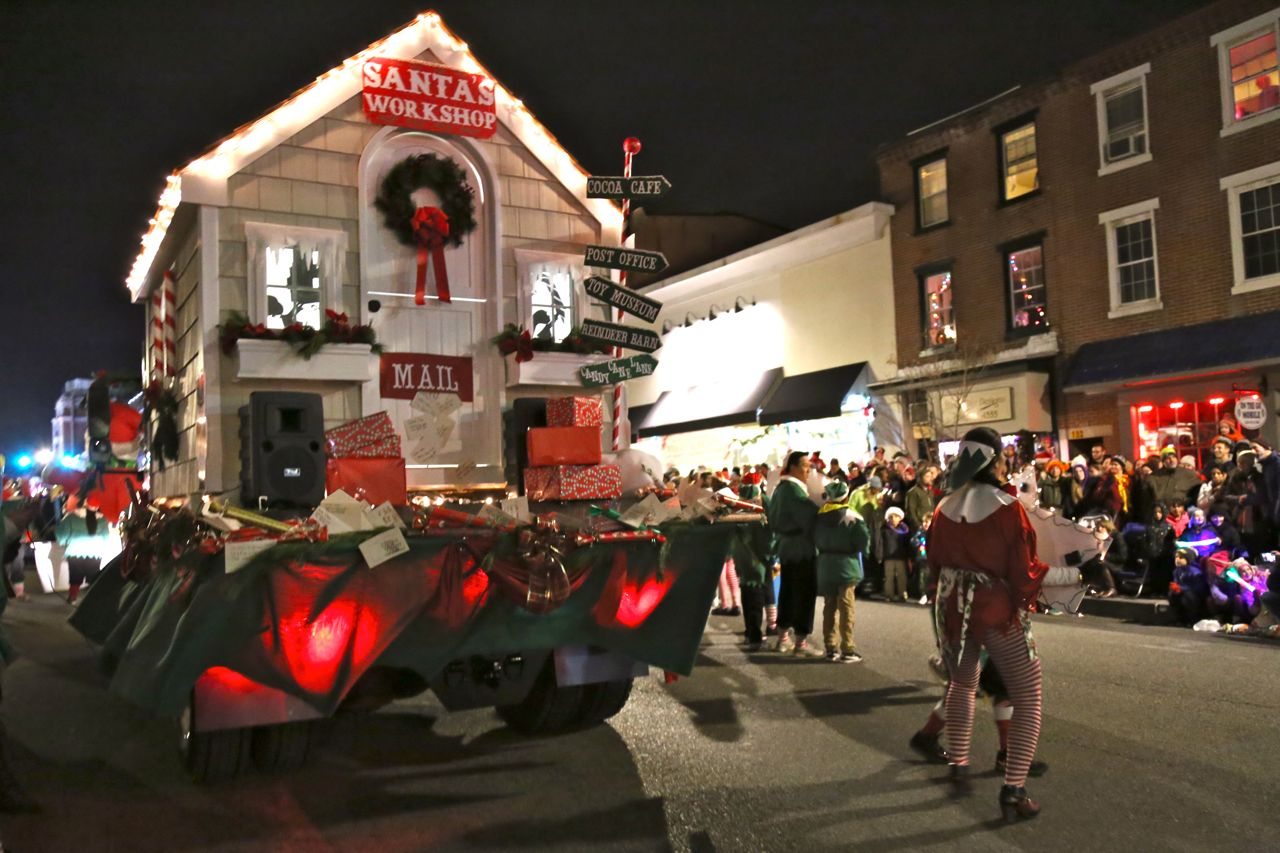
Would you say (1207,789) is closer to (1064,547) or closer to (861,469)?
(1064,547)

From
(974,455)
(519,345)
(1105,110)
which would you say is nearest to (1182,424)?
(1105,110)

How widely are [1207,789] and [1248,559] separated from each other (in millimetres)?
6540

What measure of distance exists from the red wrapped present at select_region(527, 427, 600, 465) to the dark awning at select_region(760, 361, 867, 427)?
15481mm

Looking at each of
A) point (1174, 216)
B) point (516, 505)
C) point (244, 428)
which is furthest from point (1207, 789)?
point (1174, 216)

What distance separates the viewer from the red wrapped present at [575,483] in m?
6.87

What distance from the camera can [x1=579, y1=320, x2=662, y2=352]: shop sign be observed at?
7500mm

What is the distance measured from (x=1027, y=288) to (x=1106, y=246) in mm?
1798

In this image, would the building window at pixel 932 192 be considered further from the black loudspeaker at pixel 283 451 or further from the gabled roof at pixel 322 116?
the black loudspeaker at pixel 283 451

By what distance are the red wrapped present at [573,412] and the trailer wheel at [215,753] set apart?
296 centimetres

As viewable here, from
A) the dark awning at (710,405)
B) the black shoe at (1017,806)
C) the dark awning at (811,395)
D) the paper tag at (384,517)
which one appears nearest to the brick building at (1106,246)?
the dark awning at (811,395)

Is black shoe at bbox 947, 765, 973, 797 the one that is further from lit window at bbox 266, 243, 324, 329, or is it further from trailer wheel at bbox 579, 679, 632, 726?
lit window at bbox 266, 243, 324, 329

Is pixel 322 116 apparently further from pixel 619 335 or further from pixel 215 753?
pixel 215 753

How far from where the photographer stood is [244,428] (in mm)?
6578

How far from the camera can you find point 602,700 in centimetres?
639
